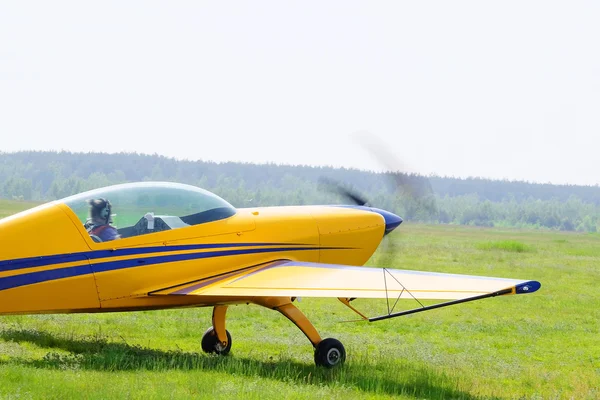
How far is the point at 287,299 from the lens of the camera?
9.55 m

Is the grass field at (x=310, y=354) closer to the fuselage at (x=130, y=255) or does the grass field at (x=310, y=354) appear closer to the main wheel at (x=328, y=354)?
the main wheel at (x=328, y=354)

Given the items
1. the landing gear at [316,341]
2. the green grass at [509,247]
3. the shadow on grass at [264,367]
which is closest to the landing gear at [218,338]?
the shadow on grass at [264,367]

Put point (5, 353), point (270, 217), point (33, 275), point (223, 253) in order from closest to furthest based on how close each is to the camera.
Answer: point (33, 275) → point (5, 353) → point (223, 253) → point (270, 217)

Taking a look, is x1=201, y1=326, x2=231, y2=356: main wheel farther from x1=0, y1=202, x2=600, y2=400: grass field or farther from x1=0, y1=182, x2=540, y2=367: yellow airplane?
x1=0, y1=202, x2=600, y2=400: grass field

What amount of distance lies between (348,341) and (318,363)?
3719mm

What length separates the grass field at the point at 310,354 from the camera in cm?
732

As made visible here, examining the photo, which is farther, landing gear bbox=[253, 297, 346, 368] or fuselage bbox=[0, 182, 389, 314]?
landing gear bbox=[253, 297, 346, 368]

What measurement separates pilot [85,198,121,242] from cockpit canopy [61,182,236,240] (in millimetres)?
38

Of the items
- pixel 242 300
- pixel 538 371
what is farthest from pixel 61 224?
pixel 538 371

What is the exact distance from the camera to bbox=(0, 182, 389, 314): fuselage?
8.31 meters

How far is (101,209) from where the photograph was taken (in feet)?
29.8

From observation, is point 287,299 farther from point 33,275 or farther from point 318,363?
point 33,275

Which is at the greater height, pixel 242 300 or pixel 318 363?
pixel 242 300

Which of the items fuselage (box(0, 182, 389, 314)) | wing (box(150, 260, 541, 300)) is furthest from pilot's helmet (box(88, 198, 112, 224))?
wing (box(150, 260, 541, 300))
